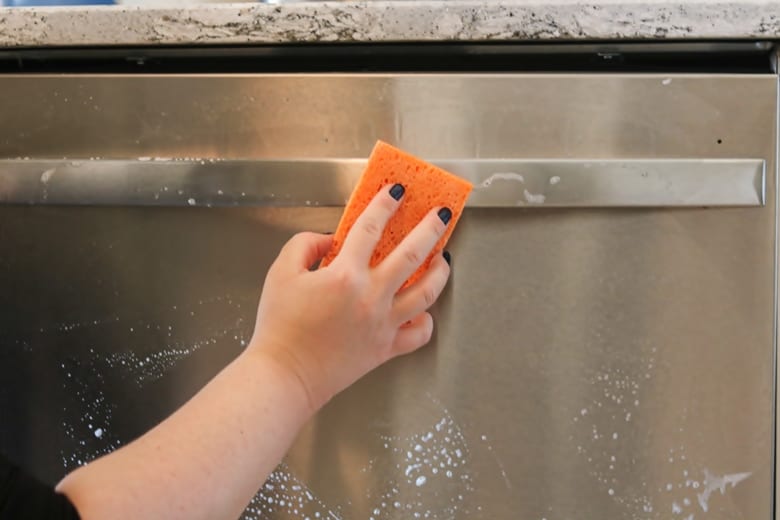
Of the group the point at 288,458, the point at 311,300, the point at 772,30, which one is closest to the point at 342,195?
the point at 311,300

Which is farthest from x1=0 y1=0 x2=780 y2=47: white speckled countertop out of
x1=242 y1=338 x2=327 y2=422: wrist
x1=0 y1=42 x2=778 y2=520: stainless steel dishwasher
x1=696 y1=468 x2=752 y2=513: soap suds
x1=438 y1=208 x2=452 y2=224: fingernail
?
x1=696 y1=468 x2=752 y2=513: soap suds

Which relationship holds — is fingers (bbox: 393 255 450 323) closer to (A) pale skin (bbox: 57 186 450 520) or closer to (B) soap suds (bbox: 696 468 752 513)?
(A) pale skin (bbox: 57 186 450 520)

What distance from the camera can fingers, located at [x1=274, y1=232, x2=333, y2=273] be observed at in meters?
0.50

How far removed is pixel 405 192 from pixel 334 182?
7cm

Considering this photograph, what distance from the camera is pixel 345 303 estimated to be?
0.46 metres

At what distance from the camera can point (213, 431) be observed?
423 mm

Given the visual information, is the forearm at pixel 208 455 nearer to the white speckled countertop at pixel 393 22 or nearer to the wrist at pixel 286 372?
the wrist at pixel 286 372

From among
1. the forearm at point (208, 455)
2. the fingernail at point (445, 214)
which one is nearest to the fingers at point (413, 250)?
the fingernail at point (445, 214)

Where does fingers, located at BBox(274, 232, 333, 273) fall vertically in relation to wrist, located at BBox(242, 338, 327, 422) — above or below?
above

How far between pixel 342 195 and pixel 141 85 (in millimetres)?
201

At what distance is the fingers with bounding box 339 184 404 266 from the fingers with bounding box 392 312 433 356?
0.08 metres

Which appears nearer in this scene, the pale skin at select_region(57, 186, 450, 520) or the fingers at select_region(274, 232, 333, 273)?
the pale skin at select_region(57, 186, 450, 520)

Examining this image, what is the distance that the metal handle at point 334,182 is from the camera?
1.73 feet

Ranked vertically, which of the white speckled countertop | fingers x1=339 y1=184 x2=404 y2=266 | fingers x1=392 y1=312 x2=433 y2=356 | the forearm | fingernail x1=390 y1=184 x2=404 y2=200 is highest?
the white speckled countertop
